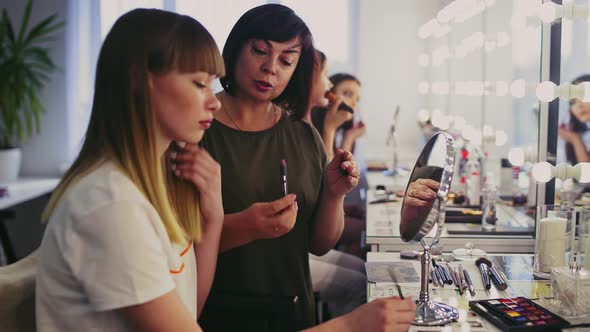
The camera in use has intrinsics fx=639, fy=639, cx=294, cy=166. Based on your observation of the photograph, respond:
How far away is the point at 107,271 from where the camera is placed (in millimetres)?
829

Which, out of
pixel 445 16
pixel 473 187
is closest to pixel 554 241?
pixel 473 187

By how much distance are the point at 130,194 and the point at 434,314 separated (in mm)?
620

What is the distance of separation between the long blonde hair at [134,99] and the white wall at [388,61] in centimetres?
333

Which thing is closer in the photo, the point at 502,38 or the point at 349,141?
the point at 502,38

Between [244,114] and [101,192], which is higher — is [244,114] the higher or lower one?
the higher one

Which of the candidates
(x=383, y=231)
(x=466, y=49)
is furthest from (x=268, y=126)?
(x=466, y=49)

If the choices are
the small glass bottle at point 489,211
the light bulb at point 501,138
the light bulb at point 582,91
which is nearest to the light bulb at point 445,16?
the light bulb at point 501,138

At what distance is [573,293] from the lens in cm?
115

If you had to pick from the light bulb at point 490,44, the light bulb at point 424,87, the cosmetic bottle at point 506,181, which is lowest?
the cosmetic bottle at point 506,181

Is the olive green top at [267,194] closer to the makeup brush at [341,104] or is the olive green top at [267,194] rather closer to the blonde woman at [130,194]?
the blonde woman at [130,194]

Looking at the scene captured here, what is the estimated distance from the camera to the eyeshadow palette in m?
1.10

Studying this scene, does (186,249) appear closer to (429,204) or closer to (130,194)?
(130,194)

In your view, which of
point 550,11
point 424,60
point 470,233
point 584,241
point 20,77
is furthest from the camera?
point 424,60

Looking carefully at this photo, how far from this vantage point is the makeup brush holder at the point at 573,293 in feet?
3.76
